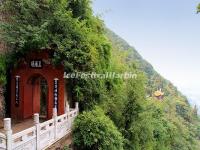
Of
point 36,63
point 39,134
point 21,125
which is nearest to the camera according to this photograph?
point 39,134

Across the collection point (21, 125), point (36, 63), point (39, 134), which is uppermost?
point (36, 63)

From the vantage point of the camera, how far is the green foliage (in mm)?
10105

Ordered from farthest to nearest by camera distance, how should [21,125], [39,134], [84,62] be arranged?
[84,62]
[21,125]
[39,134]

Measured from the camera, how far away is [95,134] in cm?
1007

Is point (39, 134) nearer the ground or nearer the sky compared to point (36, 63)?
nearer the ground

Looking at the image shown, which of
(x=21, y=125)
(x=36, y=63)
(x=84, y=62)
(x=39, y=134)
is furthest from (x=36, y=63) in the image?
(x=39, y=134)

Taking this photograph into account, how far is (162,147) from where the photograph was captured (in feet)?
64.5

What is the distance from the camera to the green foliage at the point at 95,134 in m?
10.1

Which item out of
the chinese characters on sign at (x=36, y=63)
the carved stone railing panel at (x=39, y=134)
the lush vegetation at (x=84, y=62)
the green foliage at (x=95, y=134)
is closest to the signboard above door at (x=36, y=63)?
the chinese characters on sign at (x=36, y=63)

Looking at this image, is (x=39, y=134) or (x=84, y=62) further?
(x=84, y=62)

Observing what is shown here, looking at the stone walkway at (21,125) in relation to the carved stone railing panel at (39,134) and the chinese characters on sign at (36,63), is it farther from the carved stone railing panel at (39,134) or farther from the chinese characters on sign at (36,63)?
the chinese characters on sign at (36,63)

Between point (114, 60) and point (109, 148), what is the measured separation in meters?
6.39

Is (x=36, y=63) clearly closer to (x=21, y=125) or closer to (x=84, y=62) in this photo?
(x=84, y=62)

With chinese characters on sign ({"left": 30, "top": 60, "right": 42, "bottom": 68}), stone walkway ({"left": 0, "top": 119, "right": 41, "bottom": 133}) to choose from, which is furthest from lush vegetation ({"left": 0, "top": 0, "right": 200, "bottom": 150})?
stone walkway ({"left": 0, "top": 119, "right": 41, "bottom": 133})
